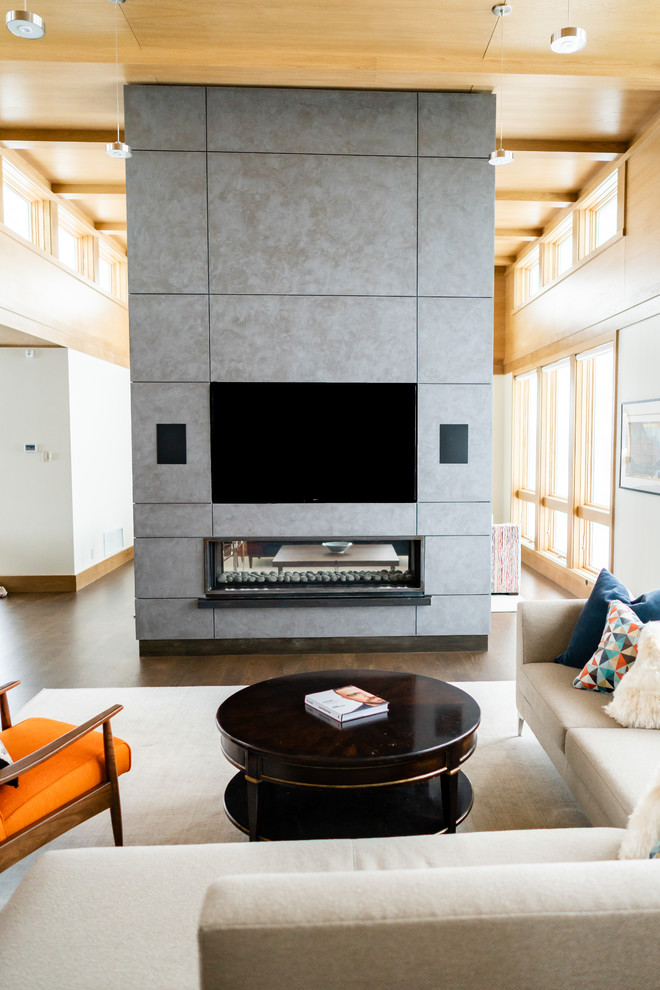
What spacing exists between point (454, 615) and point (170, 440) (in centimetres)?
238

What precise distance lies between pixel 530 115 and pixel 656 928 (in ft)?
18.3

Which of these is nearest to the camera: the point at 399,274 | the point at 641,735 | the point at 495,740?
the point at 641,735

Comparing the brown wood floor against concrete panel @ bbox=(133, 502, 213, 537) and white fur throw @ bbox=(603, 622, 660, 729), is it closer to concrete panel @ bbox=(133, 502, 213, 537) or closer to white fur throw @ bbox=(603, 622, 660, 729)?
concrete panel @ bbox=(133, 502, 213, 537)

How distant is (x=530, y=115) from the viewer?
5289 mm

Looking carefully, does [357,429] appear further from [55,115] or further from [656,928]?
[656,928]

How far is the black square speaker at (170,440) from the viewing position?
192 inches

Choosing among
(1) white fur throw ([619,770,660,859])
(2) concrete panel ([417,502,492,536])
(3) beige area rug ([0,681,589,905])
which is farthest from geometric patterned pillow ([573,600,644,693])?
(2) concrete panel ([417,502,492,536])

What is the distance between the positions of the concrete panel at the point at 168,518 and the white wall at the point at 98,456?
8.41 ft

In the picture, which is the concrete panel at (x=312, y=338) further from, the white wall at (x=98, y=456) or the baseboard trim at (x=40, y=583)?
the baseboard trim at (x=40, y=583)

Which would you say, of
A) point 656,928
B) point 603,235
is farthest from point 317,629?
point 603,235

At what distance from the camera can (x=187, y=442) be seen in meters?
4.89

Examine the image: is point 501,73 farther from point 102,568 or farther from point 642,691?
point 102,568

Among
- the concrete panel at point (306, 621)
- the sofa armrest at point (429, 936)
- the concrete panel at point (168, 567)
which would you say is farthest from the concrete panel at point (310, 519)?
the sofa armrest at point (429, 936)

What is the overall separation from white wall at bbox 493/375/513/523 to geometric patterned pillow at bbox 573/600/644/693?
7.17 m
